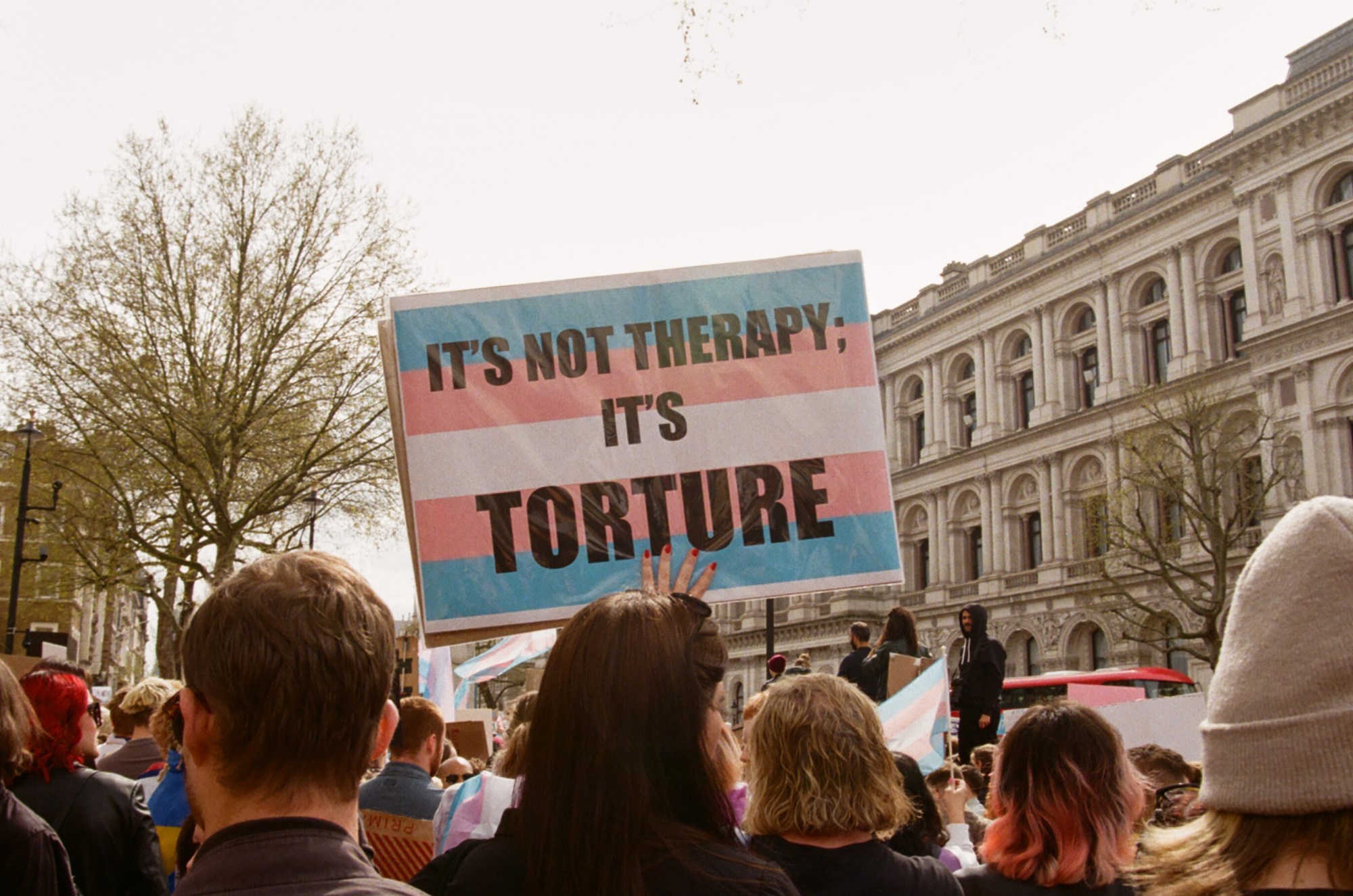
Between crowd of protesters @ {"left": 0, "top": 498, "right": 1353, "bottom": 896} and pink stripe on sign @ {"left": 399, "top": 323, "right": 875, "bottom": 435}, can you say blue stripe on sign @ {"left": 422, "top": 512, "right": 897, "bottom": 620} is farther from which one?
pink stripe on sign @ {"left": 399, "top": 323, "right": 875, "bottom": 435}

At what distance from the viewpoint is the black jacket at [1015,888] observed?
3.13m

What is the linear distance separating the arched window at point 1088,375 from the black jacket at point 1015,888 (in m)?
43.2

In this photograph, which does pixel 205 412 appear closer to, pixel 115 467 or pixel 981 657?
pixel 115 467

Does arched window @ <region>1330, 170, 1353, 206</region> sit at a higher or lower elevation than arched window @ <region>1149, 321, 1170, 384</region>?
higher

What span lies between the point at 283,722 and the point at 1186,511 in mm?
33721

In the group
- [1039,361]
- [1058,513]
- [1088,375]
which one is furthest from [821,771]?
[1039,361]

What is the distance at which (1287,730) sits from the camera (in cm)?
135

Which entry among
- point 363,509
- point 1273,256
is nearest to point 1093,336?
point 1273,256

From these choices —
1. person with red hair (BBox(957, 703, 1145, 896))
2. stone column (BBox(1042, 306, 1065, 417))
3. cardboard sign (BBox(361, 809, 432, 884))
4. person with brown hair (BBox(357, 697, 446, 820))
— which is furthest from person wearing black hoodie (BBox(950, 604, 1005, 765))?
stone column (BBox(1042, 306, 1065, 417))

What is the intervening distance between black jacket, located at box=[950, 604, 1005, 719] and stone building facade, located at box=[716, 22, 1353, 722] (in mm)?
28611

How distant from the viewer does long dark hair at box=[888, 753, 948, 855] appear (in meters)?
4.11

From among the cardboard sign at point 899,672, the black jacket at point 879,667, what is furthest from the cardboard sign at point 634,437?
the black jacket at point 879,667

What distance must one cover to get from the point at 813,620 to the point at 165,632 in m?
34.9

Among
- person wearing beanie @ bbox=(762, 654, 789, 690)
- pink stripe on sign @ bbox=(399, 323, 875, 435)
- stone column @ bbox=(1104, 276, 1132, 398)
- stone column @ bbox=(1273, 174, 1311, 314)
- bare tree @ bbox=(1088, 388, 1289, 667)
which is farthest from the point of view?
stone column @ bbox=(1104, 276, 1132, 398)
